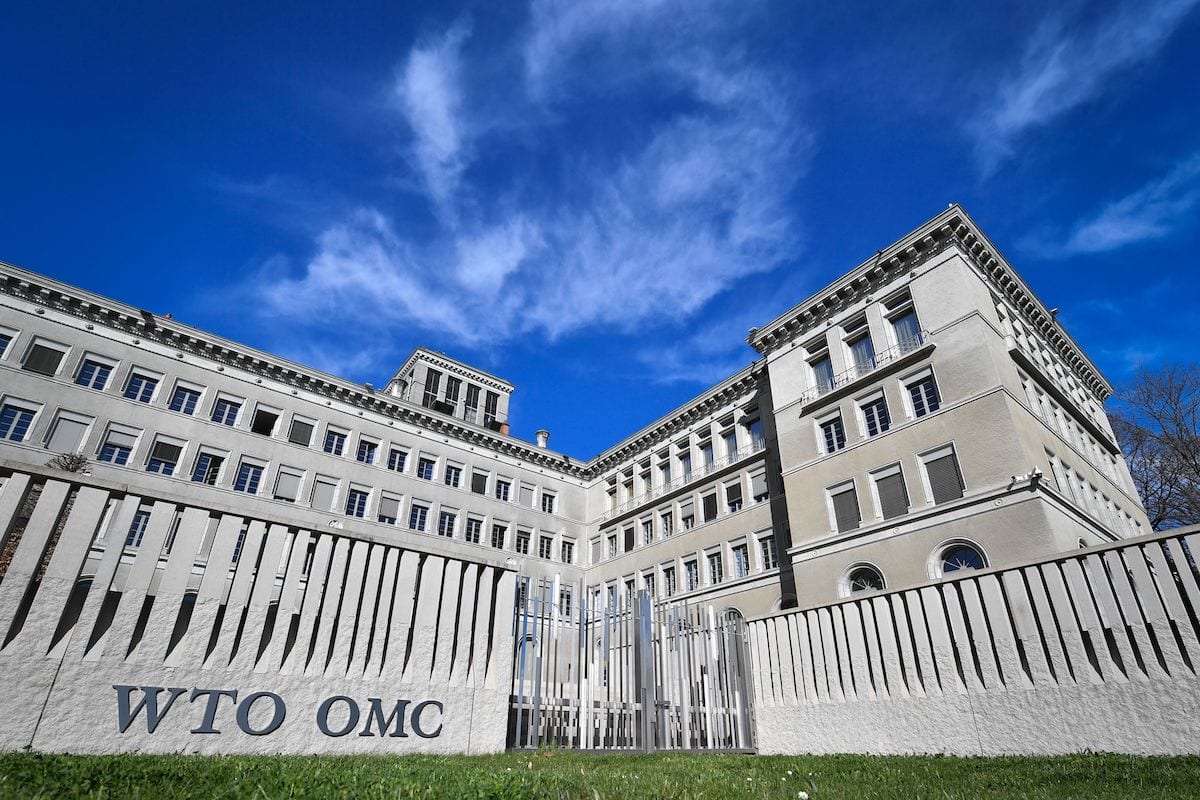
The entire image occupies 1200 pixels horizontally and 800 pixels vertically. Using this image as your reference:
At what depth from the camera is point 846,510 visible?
Answer: 2397cm

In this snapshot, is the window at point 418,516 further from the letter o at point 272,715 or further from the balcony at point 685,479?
the letter o at point 272,715

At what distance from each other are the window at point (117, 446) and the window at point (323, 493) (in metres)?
7.69

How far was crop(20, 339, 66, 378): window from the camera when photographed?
25859 millimetres

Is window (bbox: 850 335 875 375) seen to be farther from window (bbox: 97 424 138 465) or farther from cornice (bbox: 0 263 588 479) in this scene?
window (bbox: 97 424 138 465)

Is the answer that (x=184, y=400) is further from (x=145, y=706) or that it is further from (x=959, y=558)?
(x=959, y=558)

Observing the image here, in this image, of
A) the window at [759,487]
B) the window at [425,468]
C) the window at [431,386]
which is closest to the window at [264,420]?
the window at [425,468]

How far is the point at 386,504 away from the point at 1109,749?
1220 inches

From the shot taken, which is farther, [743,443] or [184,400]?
[743,443]

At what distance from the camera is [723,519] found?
3162cm

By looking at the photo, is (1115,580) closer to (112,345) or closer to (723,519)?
(723,519)

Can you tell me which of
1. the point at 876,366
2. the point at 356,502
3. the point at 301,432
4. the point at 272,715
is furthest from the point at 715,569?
the point at 272,715

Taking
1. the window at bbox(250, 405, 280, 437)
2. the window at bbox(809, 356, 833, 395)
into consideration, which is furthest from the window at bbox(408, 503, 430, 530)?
the window at bbox(809, 356, 833, 395)

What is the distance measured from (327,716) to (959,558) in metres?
19.6

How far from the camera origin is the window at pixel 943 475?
68.5 feet
